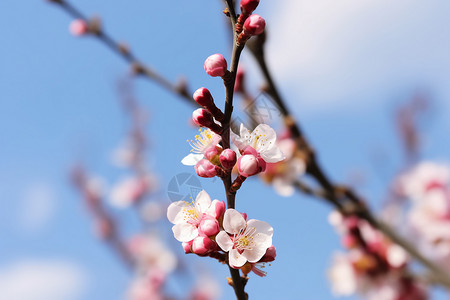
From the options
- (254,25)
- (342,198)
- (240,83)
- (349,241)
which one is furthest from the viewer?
(349,241)

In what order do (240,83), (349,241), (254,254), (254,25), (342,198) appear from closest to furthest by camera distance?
1. (254,25)
2. (254,254)
3. (342,198)
4. (240,83)
5. (349,241)

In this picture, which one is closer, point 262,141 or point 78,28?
point 262,141

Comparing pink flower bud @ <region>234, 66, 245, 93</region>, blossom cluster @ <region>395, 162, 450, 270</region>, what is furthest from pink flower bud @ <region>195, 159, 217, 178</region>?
blossom cluster @ <region>395, 162, 450, 270</region>

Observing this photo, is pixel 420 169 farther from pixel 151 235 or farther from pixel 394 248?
pixel 151 235

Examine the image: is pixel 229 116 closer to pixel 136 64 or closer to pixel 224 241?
pixel 224 241

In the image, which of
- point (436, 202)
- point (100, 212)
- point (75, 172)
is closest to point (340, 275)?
point (436, 202)

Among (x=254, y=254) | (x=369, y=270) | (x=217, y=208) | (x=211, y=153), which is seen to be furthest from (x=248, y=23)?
(x=369, y=270)

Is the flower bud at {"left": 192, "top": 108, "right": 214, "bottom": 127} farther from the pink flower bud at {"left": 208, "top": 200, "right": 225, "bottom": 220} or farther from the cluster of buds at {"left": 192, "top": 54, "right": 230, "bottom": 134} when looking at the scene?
the pink flower bud at {"left": 208, "top": 200, "right": 225, "bottom": 220}
